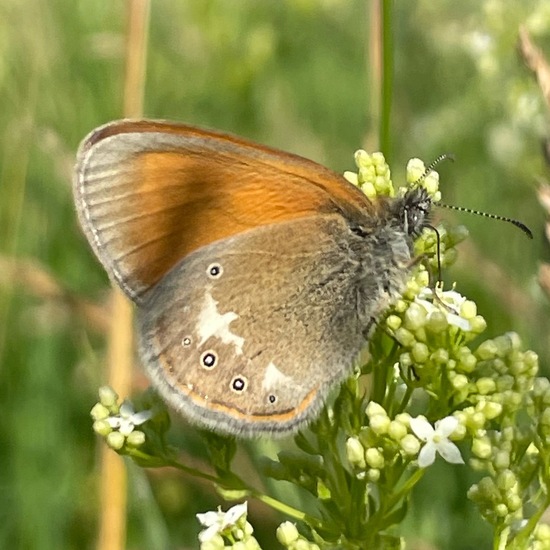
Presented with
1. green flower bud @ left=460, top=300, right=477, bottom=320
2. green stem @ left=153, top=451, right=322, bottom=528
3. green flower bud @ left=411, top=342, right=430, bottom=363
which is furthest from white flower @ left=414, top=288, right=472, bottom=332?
green stem @ left=153, top=451, right=322, bottom=528

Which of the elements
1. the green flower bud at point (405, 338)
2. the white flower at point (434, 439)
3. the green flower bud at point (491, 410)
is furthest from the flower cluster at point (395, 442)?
the green flower bud at point (405, 338)

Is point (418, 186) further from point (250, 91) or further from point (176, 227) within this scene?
point (250, 91)

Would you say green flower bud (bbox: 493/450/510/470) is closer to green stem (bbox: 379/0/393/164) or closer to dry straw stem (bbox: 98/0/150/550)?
green stem (bbox: 379/0/393/164)

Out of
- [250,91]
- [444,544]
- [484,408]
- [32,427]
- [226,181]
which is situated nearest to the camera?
[484,408]

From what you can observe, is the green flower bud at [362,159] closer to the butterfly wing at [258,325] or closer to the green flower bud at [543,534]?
the butterfly wing at [258,325]

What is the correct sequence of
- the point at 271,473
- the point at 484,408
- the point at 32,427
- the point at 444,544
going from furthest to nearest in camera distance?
the point at 32,427, the point at 444,544, the point at 271,473, the point at 484,408

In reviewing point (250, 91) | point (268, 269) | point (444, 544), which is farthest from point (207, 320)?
point (250, 91)
